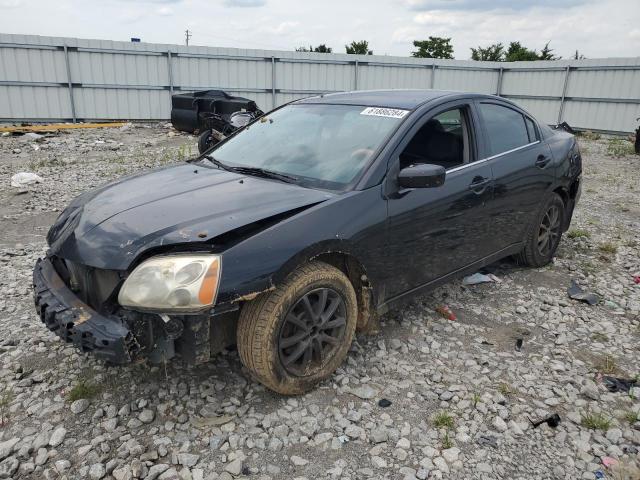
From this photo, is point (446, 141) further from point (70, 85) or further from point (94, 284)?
point (70, 85)

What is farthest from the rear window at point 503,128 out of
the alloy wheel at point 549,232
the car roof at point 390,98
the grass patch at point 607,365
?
the grass patch at point 607,365

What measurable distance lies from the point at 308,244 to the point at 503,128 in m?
2.35

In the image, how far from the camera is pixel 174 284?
225 cm

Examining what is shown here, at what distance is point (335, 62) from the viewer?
17281 millimetres

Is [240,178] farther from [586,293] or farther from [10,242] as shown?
[10,242]

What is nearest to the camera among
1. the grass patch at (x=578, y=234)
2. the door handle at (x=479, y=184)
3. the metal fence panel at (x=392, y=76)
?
the door handle at (x=479, y=184)

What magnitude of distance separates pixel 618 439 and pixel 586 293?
2.00 m

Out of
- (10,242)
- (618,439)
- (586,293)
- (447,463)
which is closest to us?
(447,463)

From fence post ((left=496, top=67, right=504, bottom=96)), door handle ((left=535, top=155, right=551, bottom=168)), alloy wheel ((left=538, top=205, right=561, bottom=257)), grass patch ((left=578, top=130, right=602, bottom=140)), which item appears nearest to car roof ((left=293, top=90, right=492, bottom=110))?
door handle ((left=535, top=155, right=551, bottom=168))

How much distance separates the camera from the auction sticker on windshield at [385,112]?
329 centimetres

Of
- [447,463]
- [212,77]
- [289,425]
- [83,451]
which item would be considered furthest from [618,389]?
[212,77]

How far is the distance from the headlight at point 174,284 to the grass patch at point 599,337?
111 inches

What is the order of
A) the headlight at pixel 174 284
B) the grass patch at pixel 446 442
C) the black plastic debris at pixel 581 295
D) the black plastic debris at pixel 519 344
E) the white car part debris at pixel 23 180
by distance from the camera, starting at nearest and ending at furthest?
the headlight at pixel 174 284
the grass patch at pixel 446 442
the black plastic debris at pixel 519 344
the black plastic debris at pixel 581 295
the white car part debris at pixel 23 180

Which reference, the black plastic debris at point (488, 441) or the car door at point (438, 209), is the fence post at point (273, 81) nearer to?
the car door at point (438, 209)
